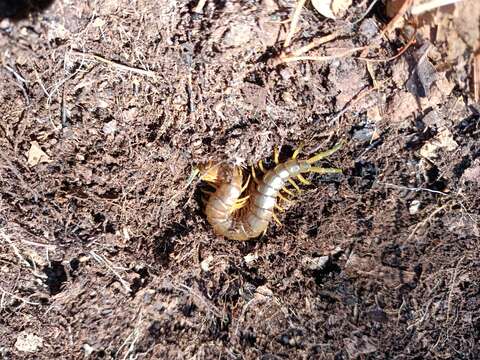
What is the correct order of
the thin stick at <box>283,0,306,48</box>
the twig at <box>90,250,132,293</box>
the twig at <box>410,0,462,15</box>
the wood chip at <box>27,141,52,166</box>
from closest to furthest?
the twig at <box>410,0,462,15</box>
the thin stick at <box>283,0,306,48</box>
the wood chip at <box>27,141,52,166</box>
the twig at <box>90,250,132,293</box>

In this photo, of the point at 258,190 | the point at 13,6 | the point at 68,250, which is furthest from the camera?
the point at 258,190

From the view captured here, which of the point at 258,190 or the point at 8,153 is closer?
the point at 8,153

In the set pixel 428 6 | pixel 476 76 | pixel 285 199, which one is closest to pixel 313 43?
pixel 428 6

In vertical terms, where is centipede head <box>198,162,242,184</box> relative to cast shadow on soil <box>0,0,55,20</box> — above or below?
below

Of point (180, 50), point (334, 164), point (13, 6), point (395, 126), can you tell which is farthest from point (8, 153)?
point (395, 126)

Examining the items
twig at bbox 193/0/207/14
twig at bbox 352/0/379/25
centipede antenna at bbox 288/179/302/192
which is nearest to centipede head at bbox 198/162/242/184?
centipede antenna at bbox 288/179/302/192

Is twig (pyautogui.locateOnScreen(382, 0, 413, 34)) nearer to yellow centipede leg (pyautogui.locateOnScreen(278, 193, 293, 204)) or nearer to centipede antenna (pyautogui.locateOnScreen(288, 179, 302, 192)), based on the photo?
centipede antenna (pyautogui.locateOnScreen(288, 179, 302, 192))

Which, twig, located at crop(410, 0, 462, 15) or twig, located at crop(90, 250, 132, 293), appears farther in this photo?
twig, located at crop(90, 250, 132, 293)

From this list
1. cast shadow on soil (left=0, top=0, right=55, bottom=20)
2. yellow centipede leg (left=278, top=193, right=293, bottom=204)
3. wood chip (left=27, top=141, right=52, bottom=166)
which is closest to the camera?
cast shadow on soil (left=0, top=0, right=55, bottom=20)

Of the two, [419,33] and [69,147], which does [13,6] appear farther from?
[419,33]
